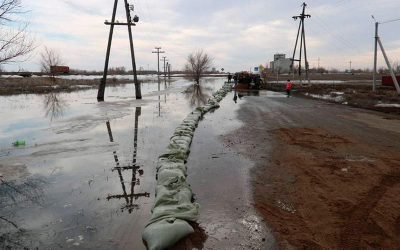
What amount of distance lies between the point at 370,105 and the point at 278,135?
29.0 ft

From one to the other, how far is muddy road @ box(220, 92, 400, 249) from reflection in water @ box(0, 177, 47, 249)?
2897 millimetres

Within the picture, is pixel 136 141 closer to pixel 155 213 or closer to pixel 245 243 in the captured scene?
pixel 155 213

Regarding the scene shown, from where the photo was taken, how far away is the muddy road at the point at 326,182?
10.7ft

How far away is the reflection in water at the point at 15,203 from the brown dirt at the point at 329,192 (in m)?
2.90

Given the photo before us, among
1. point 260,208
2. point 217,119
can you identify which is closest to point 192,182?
point 260,208

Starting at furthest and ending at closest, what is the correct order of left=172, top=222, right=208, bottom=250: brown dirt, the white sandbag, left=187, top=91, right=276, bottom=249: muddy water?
1. left=187, top=91, right=276, bottom=249: muddy water
2. left=172, top=222, right=208, bottom=250: brown dirt
3. the white sandbag

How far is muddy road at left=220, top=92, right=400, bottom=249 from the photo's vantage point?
3248 mm

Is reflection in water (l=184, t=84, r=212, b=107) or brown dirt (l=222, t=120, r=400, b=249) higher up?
reflection in water (l=184, t=84, r=212, b=107)

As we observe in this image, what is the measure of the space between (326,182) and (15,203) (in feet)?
15.7

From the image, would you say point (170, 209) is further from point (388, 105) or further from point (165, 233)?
point (388, 105)

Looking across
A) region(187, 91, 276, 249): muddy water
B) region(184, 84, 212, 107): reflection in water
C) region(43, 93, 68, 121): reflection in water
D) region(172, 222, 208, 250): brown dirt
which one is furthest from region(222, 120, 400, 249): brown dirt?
region(184, 84, 212, 107): reflection in water

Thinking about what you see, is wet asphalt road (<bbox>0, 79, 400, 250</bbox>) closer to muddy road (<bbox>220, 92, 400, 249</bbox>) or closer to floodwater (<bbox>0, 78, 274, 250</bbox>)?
floodwater (<bbox>0, 78, 274, 250</bbox>)

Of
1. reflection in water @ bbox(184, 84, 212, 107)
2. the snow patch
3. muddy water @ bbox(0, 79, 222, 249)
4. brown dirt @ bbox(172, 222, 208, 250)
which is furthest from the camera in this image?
reflection in water @ bbox(184, 84, 212, 107)

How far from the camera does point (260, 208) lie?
3.91 m
